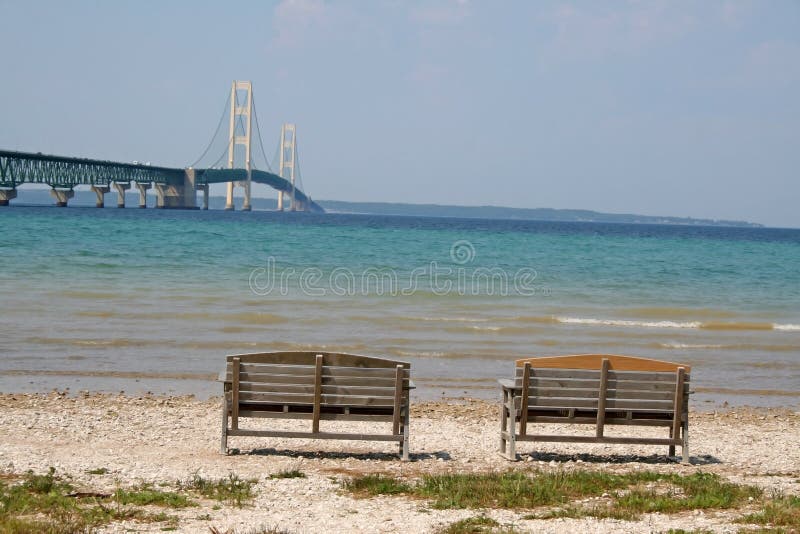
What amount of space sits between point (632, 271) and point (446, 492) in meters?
26.8

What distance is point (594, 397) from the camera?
5.90 metres

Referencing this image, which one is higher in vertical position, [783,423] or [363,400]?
[363,400]

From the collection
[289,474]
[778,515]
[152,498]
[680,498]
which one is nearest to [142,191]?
[289,474]

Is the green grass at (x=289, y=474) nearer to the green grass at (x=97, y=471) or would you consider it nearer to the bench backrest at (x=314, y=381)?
the bench backrest at (x=314, y=381)

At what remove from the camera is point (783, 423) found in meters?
7.97

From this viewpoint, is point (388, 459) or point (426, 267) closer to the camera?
point (388, 459)

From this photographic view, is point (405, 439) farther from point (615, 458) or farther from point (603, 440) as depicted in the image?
point (615, 458)

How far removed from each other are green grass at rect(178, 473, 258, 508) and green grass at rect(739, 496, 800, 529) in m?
2.32

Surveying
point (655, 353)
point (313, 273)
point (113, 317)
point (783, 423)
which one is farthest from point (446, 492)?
point (313, 273)

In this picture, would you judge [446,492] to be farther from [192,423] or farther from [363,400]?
[192,423]

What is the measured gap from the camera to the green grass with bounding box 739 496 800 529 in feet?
13.6

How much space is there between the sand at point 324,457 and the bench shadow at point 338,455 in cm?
1

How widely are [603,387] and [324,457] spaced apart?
181 centimetres

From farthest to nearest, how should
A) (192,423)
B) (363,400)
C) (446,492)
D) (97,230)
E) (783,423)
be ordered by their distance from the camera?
(97,230) < (783,423) < (192,423) < (363,400) < (446,492)
